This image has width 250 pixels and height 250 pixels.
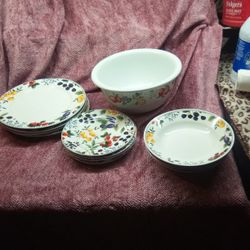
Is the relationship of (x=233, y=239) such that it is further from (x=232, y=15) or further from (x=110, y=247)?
(x=232, y=15)

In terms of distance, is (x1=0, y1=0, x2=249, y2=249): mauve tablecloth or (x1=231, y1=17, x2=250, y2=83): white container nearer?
(x1=0, y1=0, x2=249, y2=249): mauve tablecloth

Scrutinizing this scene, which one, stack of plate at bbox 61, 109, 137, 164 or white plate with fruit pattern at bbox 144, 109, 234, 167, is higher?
white plate with fruit pattern at bbox 144, 109, 234, 167

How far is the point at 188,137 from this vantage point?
67 centimetres

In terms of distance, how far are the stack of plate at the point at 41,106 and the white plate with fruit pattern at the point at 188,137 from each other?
8.9 inches

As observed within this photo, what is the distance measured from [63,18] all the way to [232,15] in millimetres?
471

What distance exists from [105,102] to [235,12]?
41 centimetres

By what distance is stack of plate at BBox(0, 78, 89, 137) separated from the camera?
0.76 meters

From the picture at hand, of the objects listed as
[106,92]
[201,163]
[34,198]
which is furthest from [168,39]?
[34,198]

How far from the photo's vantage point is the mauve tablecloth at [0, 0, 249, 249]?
607 millimetres

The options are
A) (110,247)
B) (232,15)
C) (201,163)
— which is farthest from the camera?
(232,15)

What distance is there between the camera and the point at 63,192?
635 millimetres

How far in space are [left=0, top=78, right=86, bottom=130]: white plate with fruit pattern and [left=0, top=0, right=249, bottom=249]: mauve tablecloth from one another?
0.04m

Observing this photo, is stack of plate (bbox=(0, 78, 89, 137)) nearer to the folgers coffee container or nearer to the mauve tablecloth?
the mauve tablecloth

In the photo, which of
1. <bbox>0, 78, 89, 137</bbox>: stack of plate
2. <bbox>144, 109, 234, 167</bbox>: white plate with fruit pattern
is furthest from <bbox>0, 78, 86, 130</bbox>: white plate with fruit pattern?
<bbox>144, 109, 234, 167</bbox>: white plate with fruit pattern
